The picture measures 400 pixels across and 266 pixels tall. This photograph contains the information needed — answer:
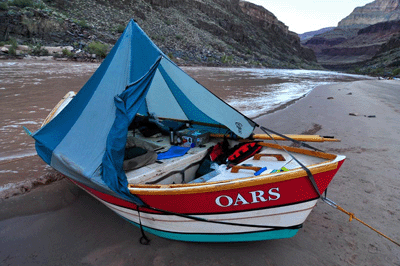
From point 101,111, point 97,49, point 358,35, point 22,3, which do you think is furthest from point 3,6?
point 358,35

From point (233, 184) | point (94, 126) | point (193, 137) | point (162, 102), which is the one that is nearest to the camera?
point (233, 184)

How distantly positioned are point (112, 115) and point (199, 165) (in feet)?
4.78

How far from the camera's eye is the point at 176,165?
10.1 feet

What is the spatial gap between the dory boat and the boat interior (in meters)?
0.01

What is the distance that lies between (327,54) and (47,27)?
166307mm

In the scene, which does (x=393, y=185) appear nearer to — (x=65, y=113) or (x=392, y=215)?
(x=392, y=215)

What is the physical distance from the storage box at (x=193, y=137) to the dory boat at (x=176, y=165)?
0.02m

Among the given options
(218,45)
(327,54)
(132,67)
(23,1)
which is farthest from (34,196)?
(327,54)

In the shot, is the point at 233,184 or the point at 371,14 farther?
the point at 371,14

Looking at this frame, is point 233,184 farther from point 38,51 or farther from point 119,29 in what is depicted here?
point 119,29

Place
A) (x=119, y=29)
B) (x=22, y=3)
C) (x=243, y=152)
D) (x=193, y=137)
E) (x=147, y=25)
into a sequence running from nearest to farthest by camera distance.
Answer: (x=243, y=152) → (x=193, y=137) → (x=22, y=3) → (x=119, y=29) → (x=147, y=25)

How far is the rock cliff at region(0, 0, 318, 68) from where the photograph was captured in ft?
90.1

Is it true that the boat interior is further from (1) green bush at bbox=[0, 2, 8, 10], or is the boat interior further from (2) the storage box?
(1) green bush at bbox=[0, 2, 8, 10]

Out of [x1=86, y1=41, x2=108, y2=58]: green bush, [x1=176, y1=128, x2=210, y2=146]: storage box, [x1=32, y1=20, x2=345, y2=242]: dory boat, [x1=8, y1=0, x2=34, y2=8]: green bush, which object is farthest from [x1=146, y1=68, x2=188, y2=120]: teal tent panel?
[x1=8, y1=0, x2=34, y2=8]: green bush
